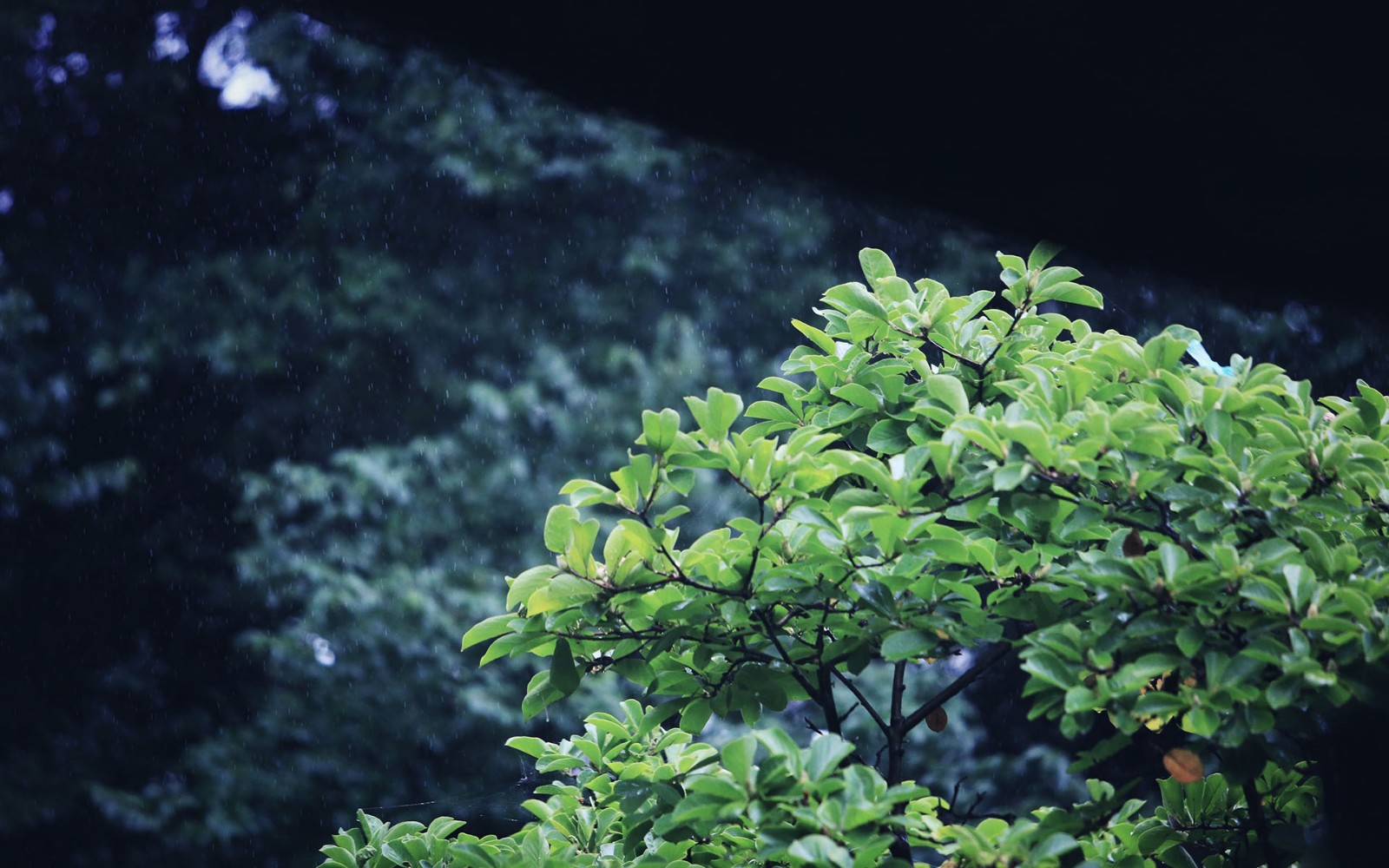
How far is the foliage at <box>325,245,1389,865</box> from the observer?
3.33 ft

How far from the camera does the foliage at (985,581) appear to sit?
39.9 inches

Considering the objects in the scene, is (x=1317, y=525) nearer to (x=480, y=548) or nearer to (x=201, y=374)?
(x=480, y=548)

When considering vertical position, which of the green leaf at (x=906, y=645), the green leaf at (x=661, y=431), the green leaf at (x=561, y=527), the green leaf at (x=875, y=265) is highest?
the green leaf at (x=875, y=265)

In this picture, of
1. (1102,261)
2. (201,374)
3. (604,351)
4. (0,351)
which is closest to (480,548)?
(604,351)

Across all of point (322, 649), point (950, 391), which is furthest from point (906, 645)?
point (322, 649)

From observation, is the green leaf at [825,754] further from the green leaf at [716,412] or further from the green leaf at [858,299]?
the green leaf at [858,299]

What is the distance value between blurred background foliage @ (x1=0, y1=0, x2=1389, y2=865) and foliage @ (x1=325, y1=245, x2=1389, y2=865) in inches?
130

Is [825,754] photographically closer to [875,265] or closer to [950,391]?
[950,391]

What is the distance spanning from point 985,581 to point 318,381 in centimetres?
433

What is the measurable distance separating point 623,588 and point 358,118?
4.98m

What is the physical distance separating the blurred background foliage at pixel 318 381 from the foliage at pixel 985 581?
3293mm

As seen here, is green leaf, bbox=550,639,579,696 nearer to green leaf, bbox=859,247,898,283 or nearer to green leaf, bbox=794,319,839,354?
green leaf, bbox=794,319,839,354

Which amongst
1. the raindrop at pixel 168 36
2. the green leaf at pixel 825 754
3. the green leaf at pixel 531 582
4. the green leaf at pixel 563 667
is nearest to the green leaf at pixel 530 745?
the green leaf at pixel 563 667

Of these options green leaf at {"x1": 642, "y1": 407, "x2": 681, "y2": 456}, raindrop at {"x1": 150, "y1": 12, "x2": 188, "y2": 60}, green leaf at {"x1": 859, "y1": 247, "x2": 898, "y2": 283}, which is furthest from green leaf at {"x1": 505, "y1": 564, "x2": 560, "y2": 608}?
raindrop at {"x1": 150, "y1": 12, "x2": 188, "y2": 60}
